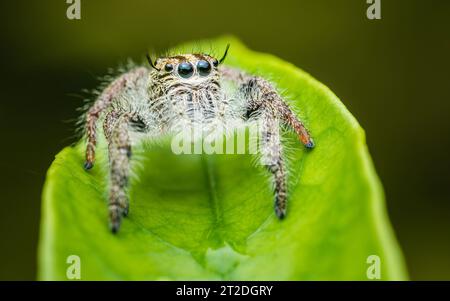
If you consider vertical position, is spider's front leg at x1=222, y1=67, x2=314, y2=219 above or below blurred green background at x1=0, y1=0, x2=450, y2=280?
below

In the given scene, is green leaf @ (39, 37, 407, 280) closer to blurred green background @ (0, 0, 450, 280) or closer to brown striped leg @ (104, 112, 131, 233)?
brown striped leg @ (104, 112, 131, 233)

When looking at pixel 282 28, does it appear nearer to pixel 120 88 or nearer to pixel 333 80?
pixel 333 80

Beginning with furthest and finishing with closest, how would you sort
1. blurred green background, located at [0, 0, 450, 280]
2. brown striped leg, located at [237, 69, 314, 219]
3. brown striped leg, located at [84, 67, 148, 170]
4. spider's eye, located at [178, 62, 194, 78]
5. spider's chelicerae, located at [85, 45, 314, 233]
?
blurred green background, located at [0, 0, 450, 280] < spider's eye, located at [178, 62, 194, 78] < brown striped leg, located at [84, 67, 148, 170] < spider's chelicerae, located at [85, 45, 314, 233] < brown striped leg, located at [237, 69, 314, 219]

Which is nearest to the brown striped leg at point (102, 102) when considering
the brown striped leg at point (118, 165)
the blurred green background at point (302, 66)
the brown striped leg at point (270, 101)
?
the brown striped leg at point (118, 165)

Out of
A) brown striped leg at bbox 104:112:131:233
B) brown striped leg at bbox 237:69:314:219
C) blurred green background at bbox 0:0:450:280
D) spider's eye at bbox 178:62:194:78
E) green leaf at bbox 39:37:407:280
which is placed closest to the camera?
green leaf at bbox 39:37:407:280

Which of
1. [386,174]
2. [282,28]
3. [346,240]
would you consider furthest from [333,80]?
[346,240]

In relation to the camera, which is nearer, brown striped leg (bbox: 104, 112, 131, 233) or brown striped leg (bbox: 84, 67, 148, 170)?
brown striped leg (bbox: 104, 112, 131, 233)

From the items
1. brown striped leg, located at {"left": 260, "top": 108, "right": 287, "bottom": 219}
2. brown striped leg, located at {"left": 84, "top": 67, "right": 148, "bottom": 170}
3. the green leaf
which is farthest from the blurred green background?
brown striped leg, located at {"left": 260, "top": 108, "right": 287, "bottom": 219}
